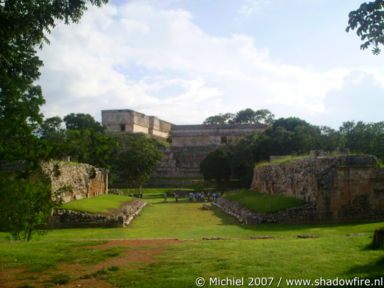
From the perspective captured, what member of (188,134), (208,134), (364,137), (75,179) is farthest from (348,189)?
(188,134)

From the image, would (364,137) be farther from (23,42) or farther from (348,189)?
(23,42)

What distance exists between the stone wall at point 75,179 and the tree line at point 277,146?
582 inches

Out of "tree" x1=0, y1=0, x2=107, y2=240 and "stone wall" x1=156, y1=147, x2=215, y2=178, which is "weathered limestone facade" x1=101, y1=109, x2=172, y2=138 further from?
"tree" x1=0, y1=0, x2=107, y2=240

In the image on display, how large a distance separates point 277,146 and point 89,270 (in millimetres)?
31122

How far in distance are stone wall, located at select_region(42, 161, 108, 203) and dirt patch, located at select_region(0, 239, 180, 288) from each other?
5.84 m

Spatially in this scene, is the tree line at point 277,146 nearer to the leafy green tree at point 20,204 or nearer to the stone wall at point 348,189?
the stone wall at point 348,189

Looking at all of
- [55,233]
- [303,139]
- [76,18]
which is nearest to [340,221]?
[55,233]

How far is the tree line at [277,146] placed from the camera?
118 ft

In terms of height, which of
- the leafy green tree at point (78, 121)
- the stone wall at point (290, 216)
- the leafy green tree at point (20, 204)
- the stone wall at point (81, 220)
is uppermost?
the leafy green tree at point (78, 121)

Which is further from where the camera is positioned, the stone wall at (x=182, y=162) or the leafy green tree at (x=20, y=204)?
the stone wall at (x=182, y=162)

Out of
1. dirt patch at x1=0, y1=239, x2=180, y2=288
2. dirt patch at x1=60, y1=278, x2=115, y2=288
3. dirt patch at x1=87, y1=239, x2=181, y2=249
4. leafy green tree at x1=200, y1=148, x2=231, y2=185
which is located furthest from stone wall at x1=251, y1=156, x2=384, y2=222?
leafy green tree at x1=200, y1=148, x2=231, y2=185

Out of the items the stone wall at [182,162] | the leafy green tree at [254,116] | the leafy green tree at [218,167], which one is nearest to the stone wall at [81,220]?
the leafy green tree at [218,167]

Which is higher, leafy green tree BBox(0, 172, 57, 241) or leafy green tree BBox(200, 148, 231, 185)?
leafy green tree BBox(200, 148, 231, 185)

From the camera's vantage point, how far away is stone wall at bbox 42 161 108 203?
50.3 feet
